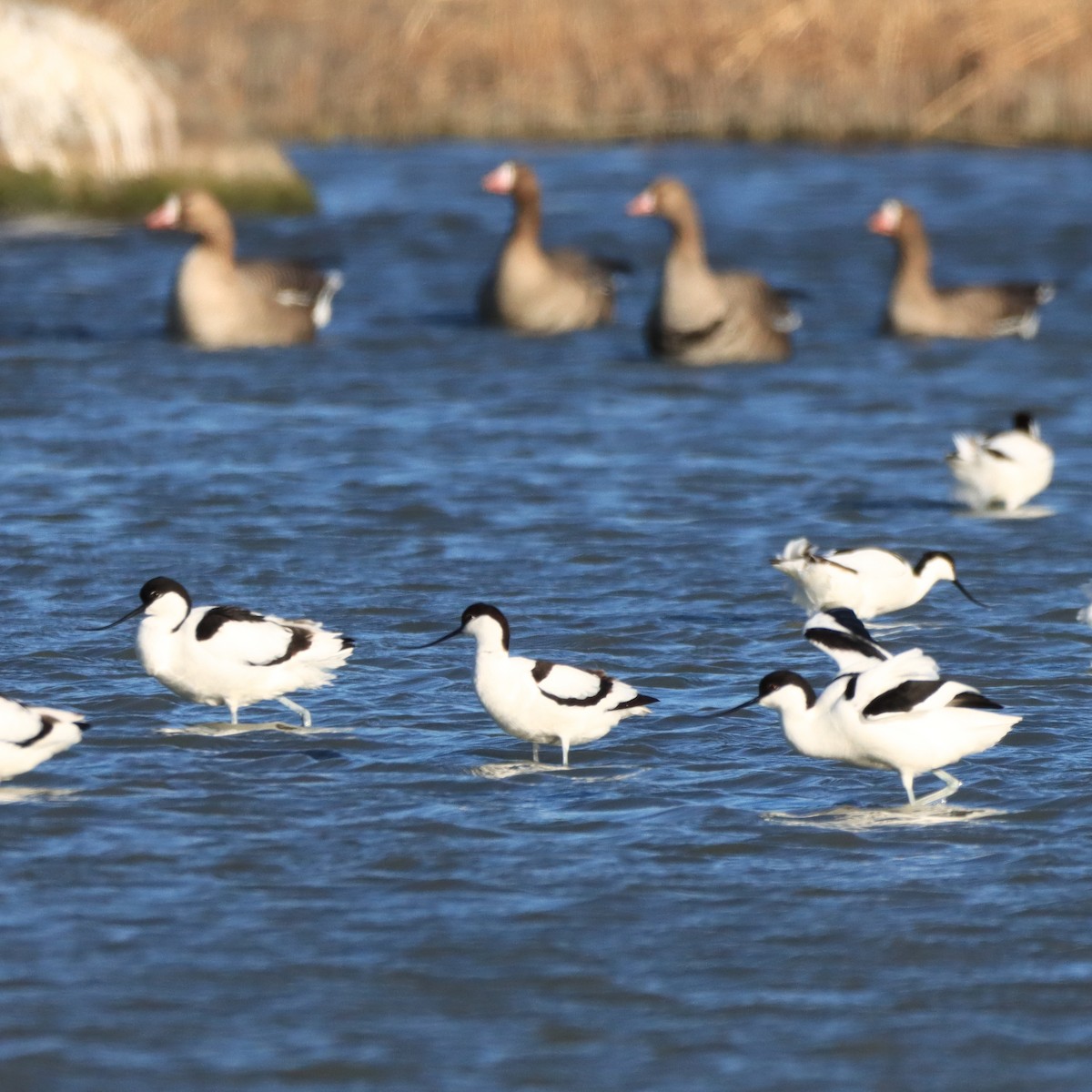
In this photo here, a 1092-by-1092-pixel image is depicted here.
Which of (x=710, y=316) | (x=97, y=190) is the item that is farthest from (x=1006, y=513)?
(x=97, y=190)

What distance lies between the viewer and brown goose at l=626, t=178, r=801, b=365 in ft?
64.5

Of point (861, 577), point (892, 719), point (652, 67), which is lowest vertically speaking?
point (892, 719)

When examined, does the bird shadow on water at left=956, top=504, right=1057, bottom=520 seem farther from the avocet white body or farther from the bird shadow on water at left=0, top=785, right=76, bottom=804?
the bird shadow on water at left=0, top=785, right=76, bottom=804

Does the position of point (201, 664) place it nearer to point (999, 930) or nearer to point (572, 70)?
point (999, 930)

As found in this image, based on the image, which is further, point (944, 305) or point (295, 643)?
point (944, 305)

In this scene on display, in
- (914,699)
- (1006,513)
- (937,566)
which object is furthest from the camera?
(1006,513)

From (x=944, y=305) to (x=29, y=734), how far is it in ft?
47.5

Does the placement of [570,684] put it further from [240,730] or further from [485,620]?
[240,730]

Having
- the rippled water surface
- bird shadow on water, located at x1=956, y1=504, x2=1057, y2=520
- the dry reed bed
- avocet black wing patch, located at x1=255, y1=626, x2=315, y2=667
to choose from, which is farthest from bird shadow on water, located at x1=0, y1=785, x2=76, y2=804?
the dry reed bed

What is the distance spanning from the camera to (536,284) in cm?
2142

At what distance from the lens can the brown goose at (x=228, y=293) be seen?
20.1 m

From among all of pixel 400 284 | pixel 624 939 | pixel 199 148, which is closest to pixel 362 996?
pixel 624 939

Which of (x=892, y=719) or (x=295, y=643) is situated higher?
(x=295, y=643)

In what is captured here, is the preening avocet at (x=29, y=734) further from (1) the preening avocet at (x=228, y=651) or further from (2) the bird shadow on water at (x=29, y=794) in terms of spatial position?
(1) the preening avocet at (x=228, y=651)
